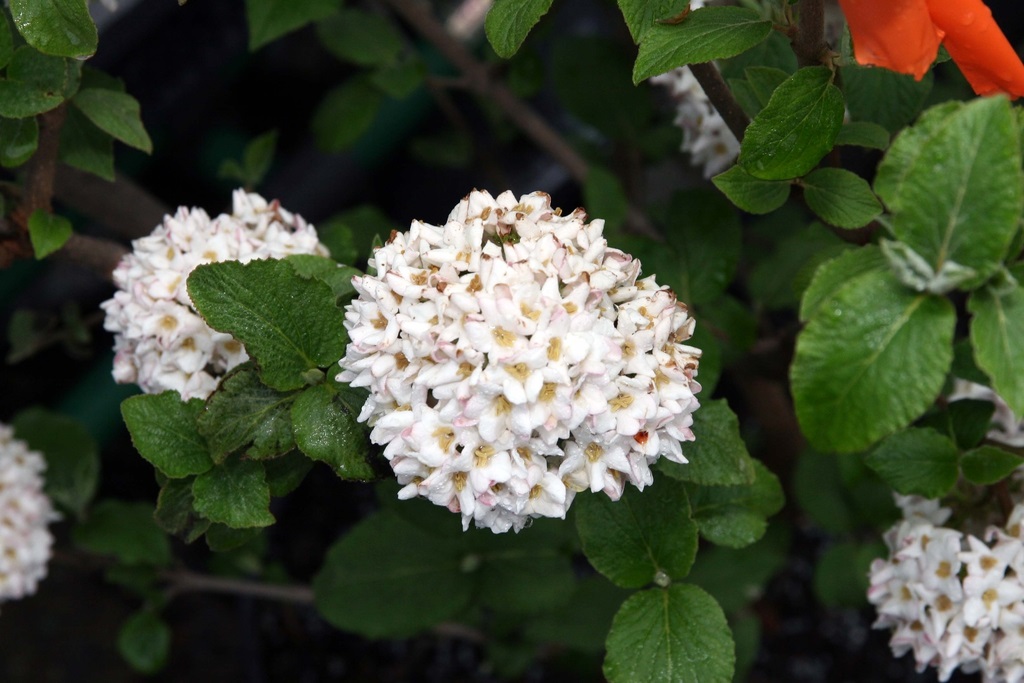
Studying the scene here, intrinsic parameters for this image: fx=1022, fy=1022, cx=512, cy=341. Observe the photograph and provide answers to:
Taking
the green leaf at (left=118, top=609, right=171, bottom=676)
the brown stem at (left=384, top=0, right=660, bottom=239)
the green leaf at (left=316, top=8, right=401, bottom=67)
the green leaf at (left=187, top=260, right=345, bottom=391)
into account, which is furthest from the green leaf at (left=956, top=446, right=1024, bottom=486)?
the green leaf at (left=118, top=609, right=171, bottom=676)

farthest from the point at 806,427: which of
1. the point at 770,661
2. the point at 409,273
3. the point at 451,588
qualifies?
the point at 770,661

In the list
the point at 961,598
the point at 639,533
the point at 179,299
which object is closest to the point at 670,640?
the point at 639,533

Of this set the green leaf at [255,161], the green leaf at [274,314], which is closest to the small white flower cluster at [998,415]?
the green leaf at [274,314]

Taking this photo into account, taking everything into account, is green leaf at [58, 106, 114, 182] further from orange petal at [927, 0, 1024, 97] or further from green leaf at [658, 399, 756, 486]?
orange petal at [927, 0, 1024, 97]

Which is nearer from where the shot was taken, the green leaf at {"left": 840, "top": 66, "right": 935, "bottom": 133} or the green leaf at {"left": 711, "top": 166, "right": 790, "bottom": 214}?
the green leaf at {"left": 711, "top": 166, "right": 790, "bottom": 214}

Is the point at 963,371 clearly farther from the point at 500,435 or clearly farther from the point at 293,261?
the point at 293,261

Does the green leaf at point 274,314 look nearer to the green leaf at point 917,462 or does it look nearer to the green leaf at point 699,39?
the green leaf at point 699,39
